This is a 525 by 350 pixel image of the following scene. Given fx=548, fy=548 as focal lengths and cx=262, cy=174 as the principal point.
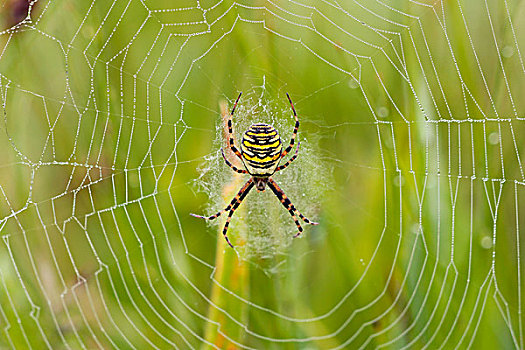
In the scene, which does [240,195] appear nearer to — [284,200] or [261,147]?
[284,200]

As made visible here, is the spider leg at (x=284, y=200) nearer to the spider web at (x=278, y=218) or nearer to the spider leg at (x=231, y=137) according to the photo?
the spider leg at (x=231, y=137)

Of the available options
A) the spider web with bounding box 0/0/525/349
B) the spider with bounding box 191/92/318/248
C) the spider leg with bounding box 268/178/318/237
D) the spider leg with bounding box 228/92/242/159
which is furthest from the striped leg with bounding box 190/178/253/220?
the spider web with bounding box 0/0/525/349

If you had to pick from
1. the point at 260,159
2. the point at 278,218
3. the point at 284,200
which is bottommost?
the point at 278,218

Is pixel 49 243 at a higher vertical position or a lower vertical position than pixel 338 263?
lower

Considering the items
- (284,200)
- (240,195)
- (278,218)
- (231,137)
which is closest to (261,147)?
(231,137)

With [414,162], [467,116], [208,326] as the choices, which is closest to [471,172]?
[467,116]

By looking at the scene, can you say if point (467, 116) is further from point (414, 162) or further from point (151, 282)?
point (151, 282)
